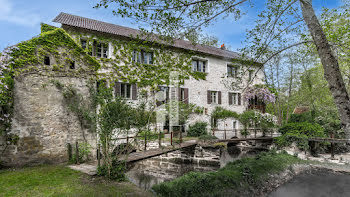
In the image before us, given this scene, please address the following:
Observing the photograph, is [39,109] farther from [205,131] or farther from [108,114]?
[205,131]

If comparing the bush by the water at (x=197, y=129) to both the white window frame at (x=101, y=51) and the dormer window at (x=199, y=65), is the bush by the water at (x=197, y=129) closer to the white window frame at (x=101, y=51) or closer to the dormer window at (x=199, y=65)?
the dormer window at (x=199, y=65)

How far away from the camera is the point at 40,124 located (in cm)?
696

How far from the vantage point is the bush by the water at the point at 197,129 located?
1374 cm

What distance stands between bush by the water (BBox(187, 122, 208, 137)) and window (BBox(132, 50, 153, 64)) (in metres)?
5.77

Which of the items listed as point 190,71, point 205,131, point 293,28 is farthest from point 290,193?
Result: point 190,71

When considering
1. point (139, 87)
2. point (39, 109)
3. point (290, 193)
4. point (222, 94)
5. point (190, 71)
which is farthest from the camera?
point (222, 94)

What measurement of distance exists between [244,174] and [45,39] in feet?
30.2

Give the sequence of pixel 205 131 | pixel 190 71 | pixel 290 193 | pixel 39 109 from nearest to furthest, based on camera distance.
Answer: pixel 290 193 < pixel 39 109 < pixel 205 131 < pixel 190 71

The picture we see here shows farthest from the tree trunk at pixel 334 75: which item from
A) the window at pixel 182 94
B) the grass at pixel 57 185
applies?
the window at pixel 182 94

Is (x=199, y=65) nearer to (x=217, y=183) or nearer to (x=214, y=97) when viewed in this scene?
(x=214, y=97)

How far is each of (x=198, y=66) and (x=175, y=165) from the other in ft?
28.7

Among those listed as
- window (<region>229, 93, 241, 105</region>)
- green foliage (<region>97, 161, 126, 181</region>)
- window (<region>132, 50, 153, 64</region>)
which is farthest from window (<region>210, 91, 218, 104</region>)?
green foliage (<region>97, 161, 126, 181</region>)

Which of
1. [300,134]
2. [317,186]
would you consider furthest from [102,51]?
[300,134]

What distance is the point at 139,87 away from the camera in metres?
12.7
